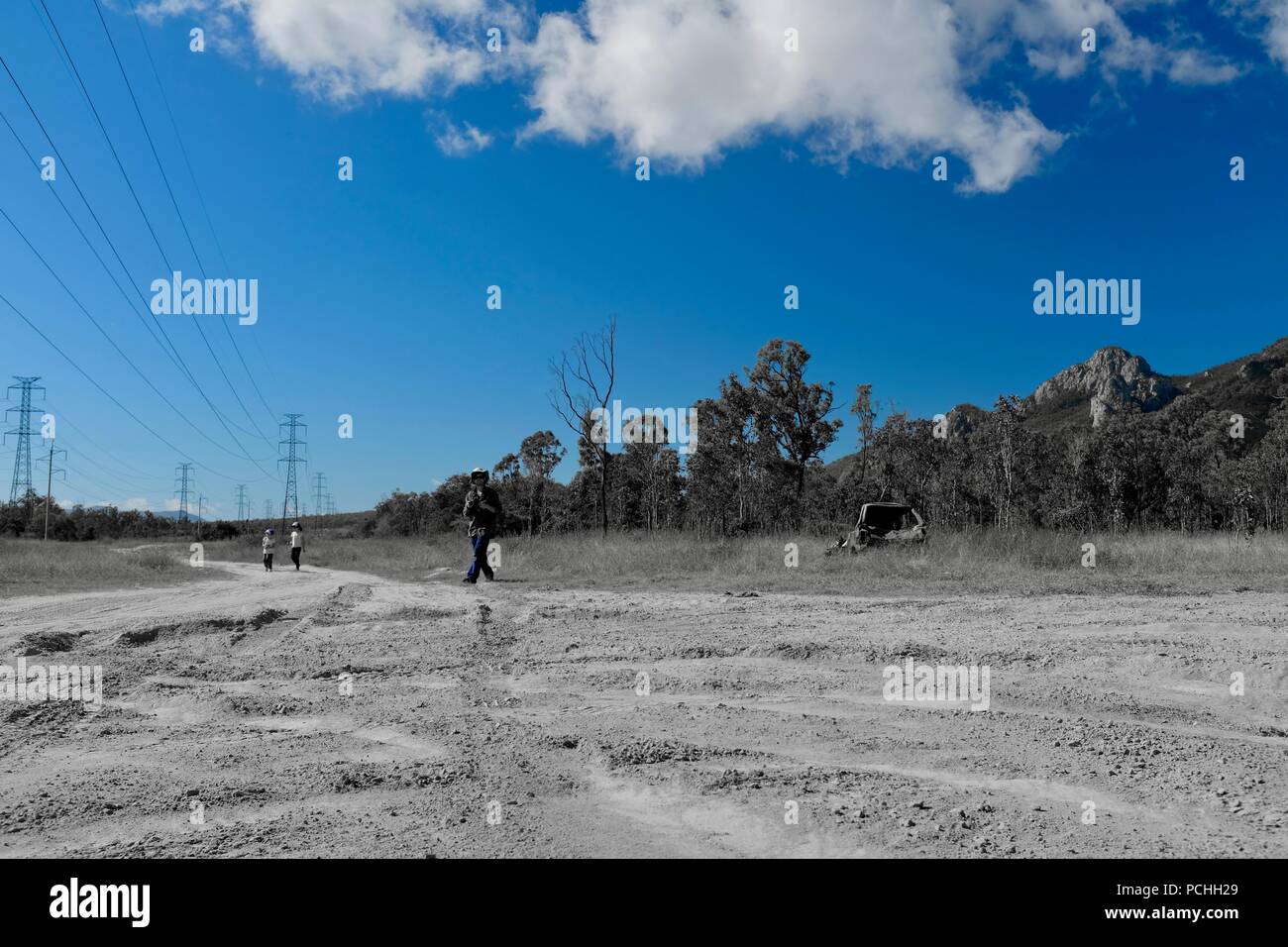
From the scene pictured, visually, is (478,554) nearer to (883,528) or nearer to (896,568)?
(896,568)

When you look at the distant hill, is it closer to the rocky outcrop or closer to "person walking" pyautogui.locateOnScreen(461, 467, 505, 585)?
the rocky outcrop

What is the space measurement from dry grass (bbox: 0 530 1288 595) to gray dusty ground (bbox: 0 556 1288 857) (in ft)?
12.8

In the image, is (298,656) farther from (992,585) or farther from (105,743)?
(992,585)

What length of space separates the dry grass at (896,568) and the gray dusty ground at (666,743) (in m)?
3.91

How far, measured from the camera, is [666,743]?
167 inches

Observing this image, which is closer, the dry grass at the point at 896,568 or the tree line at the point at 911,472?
the dry grass at the point at 896,568

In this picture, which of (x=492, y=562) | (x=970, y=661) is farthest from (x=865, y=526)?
(x=970, y=661)

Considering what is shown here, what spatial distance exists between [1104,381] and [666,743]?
194 metres

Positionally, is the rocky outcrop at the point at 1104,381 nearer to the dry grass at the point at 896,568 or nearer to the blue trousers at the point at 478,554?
the dry grass at the point at 896,568

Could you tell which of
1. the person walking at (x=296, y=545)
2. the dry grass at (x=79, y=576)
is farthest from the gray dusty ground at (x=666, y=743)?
the person walking at (x=296, y=545)

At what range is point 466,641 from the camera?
7.86 metres

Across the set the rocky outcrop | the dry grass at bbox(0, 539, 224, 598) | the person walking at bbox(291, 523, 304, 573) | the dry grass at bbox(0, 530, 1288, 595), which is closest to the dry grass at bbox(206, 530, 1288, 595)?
the dry grass at bbox(0, 530, 1288, 595)

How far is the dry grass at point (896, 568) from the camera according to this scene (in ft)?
39.9

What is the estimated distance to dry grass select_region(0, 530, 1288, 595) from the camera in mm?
12156
